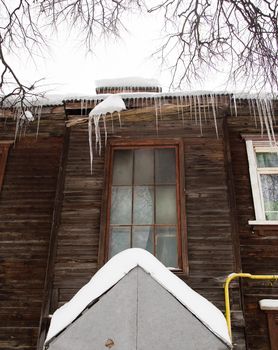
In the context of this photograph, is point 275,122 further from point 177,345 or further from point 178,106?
point 177,345

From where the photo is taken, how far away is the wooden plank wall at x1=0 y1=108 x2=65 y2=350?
545 cm

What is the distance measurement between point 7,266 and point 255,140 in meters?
4.77

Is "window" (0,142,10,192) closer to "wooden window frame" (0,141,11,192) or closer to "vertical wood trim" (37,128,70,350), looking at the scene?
"wooden window frame" (0,141,11,192)

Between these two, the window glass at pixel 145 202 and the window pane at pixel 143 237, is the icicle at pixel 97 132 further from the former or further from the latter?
the window pane at pixel 143 237

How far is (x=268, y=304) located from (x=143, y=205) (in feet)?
7.52

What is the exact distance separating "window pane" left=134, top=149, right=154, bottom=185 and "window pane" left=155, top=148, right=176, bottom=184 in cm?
9

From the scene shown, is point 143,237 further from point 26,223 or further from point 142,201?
point 26,223

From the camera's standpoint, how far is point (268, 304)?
5320 millimetres

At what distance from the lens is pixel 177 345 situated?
2.77m

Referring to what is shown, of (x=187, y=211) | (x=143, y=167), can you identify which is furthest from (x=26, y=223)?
(x=187, y=211)

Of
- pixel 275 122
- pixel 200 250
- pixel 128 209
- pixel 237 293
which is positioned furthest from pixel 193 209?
pixel 275 122

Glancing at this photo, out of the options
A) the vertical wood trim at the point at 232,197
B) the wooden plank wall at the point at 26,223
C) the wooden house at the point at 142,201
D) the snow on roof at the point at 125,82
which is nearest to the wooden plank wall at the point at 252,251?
the wooden house at the point at 142,201

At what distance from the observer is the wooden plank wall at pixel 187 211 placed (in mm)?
5230

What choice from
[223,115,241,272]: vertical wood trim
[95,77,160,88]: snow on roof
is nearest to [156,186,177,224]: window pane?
[223,115,241,272]: vertical wood trim
